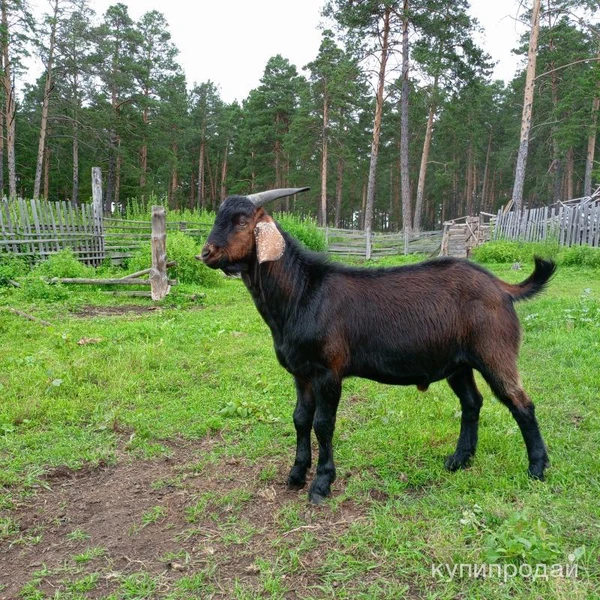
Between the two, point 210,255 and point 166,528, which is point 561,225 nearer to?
point 210,255

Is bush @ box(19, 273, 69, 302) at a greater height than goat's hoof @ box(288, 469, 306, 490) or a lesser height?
greater

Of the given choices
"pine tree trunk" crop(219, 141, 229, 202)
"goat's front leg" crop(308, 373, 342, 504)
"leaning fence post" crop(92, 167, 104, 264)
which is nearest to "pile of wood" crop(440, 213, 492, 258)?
"leaning fence post" crop(92, 167, 104, 264)

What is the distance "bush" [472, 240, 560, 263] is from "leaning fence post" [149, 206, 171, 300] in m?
11.6

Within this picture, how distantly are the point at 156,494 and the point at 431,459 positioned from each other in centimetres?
Result: 209

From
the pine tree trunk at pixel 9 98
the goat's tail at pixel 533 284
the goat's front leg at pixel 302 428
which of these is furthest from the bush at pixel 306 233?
the goat's front leg at pixel 302 428

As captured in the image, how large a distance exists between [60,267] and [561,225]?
51.9 feet

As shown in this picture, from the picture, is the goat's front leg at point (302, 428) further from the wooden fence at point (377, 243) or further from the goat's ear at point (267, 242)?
the wooden fence at point (377, 243)

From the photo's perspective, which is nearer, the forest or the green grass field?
the green grass field

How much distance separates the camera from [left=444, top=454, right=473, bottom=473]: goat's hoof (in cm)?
360

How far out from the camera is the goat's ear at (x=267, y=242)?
3178mm

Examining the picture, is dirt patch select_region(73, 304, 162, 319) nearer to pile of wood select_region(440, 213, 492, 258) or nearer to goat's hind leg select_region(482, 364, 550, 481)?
goat's hind leg select_region(482, 364, 550, 481)

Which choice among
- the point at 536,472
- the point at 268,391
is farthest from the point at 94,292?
the point at 536,472

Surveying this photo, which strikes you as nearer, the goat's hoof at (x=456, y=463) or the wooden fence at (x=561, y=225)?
the goat's hoof at (x=456, y=463)

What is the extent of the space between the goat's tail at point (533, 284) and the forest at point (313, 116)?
18.4 meters
